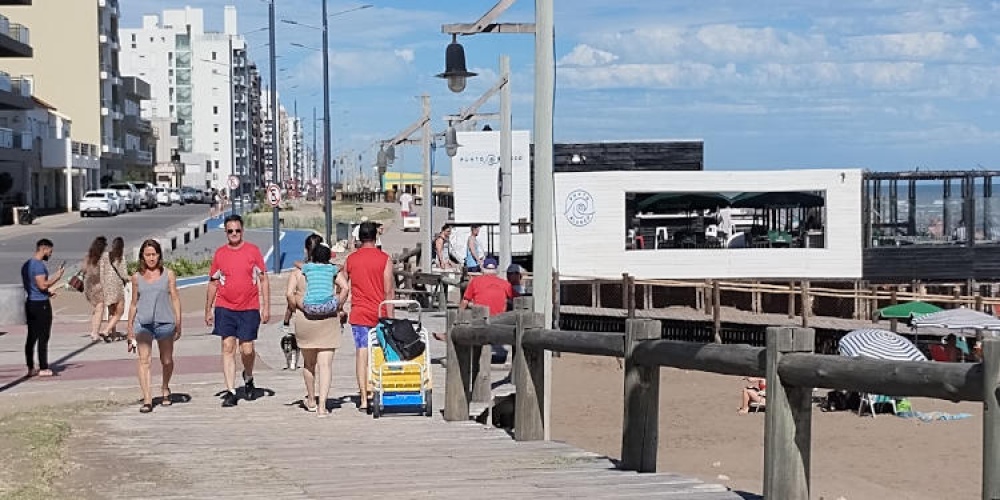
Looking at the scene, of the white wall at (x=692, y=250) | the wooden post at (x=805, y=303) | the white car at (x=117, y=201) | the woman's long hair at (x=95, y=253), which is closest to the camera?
the woman's long hair at (x=95, y=253)

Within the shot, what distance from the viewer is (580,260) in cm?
3706

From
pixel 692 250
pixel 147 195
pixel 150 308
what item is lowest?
pixel 692 250

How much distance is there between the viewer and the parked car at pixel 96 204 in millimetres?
74250

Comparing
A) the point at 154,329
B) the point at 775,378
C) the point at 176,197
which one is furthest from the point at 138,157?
the point at 775,378

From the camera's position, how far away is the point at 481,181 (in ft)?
122

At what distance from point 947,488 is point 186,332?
12110 mm

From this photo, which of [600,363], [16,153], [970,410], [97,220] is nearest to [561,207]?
[600,363]

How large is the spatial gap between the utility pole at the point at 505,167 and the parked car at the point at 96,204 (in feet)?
184

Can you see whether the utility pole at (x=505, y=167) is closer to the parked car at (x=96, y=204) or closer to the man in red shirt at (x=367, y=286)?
the man in red shirt at (x=367, y=286)

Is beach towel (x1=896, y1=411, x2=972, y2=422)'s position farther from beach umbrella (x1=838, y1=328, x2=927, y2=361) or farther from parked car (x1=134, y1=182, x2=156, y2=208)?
parked car (x1=134, y1=182, x2=156, y2=208)

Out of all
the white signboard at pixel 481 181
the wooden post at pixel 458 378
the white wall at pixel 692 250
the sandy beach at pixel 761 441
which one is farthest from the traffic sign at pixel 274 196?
the wooden post at pixel 458 378

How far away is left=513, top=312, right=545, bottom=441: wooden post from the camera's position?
10102mm

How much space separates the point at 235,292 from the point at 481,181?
81.6ft

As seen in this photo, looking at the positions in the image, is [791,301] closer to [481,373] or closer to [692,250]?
[692,250]
